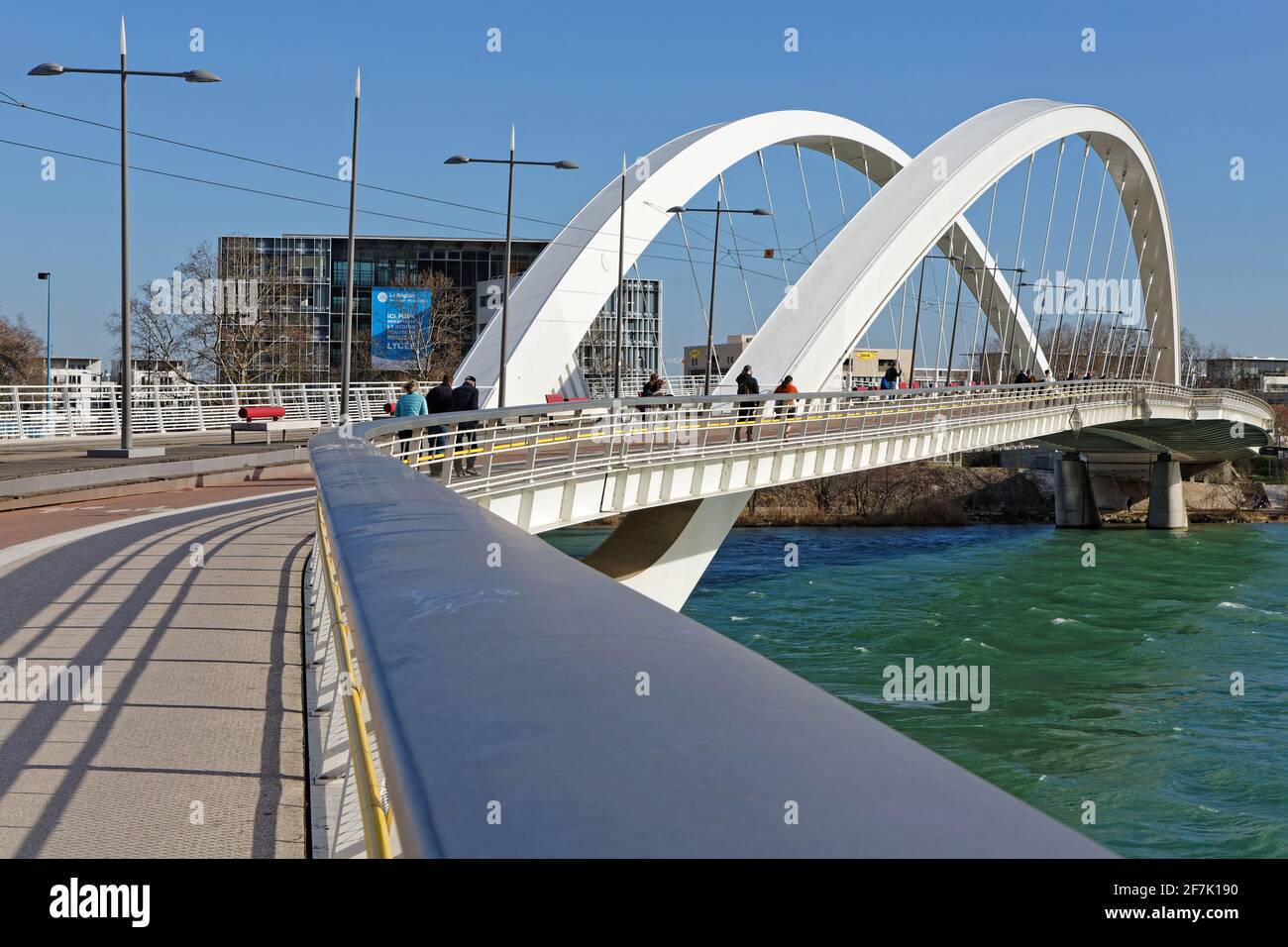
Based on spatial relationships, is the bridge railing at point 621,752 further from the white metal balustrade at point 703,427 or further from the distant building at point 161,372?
the distant building at point 161,372

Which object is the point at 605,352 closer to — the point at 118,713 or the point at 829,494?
the point at 829,494

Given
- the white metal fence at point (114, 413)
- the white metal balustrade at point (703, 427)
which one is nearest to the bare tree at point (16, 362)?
the white metal fence at point (114, 413)

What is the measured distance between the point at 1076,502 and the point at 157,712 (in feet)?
207

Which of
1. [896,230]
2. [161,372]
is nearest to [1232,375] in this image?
[161,372]

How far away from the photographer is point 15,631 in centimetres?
786

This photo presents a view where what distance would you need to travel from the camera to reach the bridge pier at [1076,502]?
212ft

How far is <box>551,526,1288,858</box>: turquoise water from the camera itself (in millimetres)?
17656

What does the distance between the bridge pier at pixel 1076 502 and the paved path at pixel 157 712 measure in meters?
57.6

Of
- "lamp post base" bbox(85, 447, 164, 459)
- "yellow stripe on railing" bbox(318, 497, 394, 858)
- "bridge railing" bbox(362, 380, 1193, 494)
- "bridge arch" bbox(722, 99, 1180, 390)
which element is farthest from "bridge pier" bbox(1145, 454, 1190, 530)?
"yellow stripe on railing" bbox(318, 497, 394, 858)

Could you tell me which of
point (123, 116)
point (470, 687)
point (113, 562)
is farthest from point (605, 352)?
point (470, 687)

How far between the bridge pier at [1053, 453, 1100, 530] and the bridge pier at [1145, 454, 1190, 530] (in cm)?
363

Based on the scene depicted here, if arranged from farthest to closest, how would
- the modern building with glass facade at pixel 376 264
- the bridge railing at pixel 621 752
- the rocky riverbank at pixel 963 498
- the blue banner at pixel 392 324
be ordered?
the modern building with glass facade at pixel 376 264
the blue banner at pixel 392 324
the rocky riverbank at pixel 963 498
the bridge railing at pixel 621 752

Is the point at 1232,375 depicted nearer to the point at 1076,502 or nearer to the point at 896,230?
the point at 1076,502
